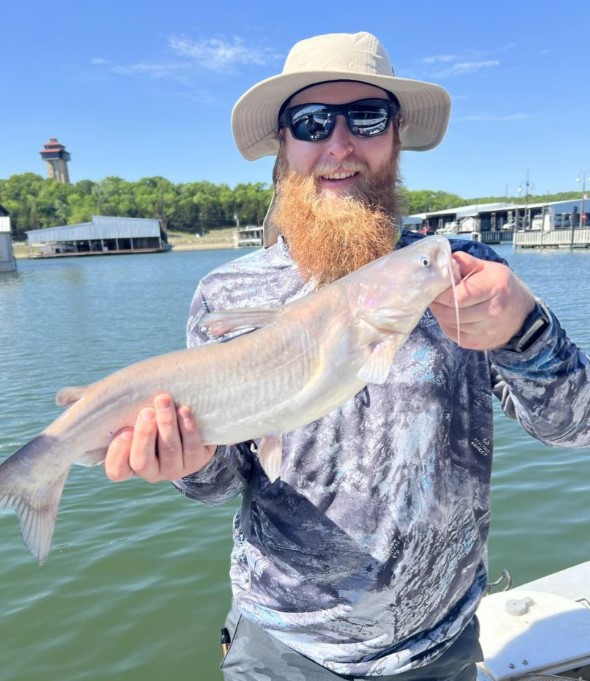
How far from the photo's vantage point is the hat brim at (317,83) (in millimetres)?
2945

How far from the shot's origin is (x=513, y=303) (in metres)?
2.07

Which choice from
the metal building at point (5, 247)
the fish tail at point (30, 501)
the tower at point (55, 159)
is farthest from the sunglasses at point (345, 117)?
the tower at point (55, 159)

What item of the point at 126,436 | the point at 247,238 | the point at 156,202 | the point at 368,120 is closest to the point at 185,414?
the point at 126,436

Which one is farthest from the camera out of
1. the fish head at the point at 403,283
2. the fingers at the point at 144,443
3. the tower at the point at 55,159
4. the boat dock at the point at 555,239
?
the tower at the point at 55,159

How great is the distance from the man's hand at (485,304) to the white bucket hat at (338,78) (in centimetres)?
126

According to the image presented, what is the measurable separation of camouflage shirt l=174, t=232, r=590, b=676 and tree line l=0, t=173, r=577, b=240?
15262 centimetres

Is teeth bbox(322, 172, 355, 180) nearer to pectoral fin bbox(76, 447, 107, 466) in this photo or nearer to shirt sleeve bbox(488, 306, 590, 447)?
shirt sleeve bbox(488, 306, 590, 447)

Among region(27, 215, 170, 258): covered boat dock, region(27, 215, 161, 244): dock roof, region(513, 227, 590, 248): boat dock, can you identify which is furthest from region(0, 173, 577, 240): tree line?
region(513, 227, 590, 248): boat dock

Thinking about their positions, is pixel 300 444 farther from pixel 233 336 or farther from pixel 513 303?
pixel 513 303

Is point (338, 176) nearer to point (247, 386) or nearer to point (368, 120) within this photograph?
point (368, 120)

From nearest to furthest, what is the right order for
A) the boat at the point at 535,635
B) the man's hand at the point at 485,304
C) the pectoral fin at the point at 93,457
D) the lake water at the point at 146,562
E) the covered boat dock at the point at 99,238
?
the man's hand at the point at 485,304 < the pectoral fin at the point at 93,457 < the boat at the point at 535,635 < the lake water at the point at 146,562 < the covered boat dock at the point at 99,238

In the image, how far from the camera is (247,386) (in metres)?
2.44

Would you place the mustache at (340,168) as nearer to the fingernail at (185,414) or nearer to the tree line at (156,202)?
the fingernail at (185,414)

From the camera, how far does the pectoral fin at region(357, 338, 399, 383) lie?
2252 millimetres
